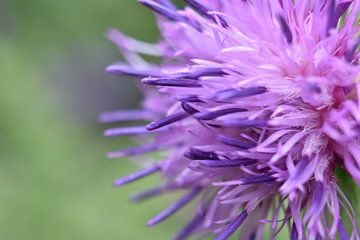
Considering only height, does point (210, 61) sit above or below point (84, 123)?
above

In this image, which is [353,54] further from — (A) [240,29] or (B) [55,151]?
(B) [55,151]

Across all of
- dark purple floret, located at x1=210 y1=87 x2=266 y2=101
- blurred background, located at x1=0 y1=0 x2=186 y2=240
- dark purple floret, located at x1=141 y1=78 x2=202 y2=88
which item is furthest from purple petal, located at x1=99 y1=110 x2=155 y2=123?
blurred background, located at x1=0 y1=0 x2=186 y2=240

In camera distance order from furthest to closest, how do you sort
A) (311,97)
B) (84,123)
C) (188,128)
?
(84,123) → (188,128) → (311,97)

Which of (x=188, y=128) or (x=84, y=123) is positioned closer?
(x=188, y=128)

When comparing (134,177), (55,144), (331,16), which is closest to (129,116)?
(134,177)

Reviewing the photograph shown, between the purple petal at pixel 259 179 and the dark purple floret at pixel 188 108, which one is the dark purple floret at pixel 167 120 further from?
the purple petal at pixel 259 179

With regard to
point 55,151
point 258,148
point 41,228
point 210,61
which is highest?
point 210,61

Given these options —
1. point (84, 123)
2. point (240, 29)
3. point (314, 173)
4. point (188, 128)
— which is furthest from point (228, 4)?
point (84, 123)

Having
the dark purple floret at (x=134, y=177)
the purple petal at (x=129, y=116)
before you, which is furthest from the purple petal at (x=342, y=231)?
the purple petal at (x=129, y=116)

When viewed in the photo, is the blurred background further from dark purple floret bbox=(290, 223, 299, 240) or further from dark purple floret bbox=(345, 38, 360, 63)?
dark purple floret bbox=(345, 38, 360, 63)
